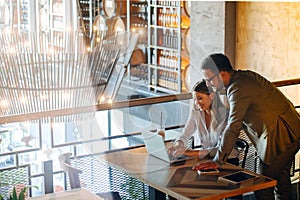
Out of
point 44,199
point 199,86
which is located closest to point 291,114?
point 199,86

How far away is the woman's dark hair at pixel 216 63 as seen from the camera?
336 centimetres

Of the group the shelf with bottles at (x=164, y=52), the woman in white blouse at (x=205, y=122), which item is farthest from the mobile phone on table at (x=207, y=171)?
the shelf with bottles at (x=164, y=52)

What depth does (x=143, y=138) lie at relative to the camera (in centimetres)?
337

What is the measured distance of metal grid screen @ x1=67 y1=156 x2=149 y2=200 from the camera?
375cm

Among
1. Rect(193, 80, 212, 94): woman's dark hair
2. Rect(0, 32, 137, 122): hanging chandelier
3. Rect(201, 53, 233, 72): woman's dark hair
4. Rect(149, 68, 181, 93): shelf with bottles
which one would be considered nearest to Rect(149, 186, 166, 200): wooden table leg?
Rect(193, 80, 212, 94): woman's dark hair

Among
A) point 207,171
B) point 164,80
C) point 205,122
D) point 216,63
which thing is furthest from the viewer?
point 164,80

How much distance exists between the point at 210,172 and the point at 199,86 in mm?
507

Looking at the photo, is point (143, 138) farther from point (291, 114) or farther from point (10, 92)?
point (10, 92)

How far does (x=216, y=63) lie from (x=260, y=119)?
1.41 ft

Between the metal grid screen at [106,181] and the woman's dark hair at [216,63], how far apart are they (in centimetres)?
88

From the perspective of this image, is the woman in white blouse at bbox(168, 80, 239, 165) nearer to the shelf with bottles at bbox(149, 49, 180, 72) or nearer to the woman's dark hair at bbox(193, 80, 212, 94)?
the woman's dark hair at bbox(193, 80, 212, 94)

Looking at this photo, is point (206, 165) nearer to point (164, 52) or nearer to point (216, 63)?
point (216, 63)

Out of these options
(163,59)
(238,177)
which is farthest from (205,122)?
(163,59)

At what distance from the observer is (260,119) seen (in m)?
3.53
